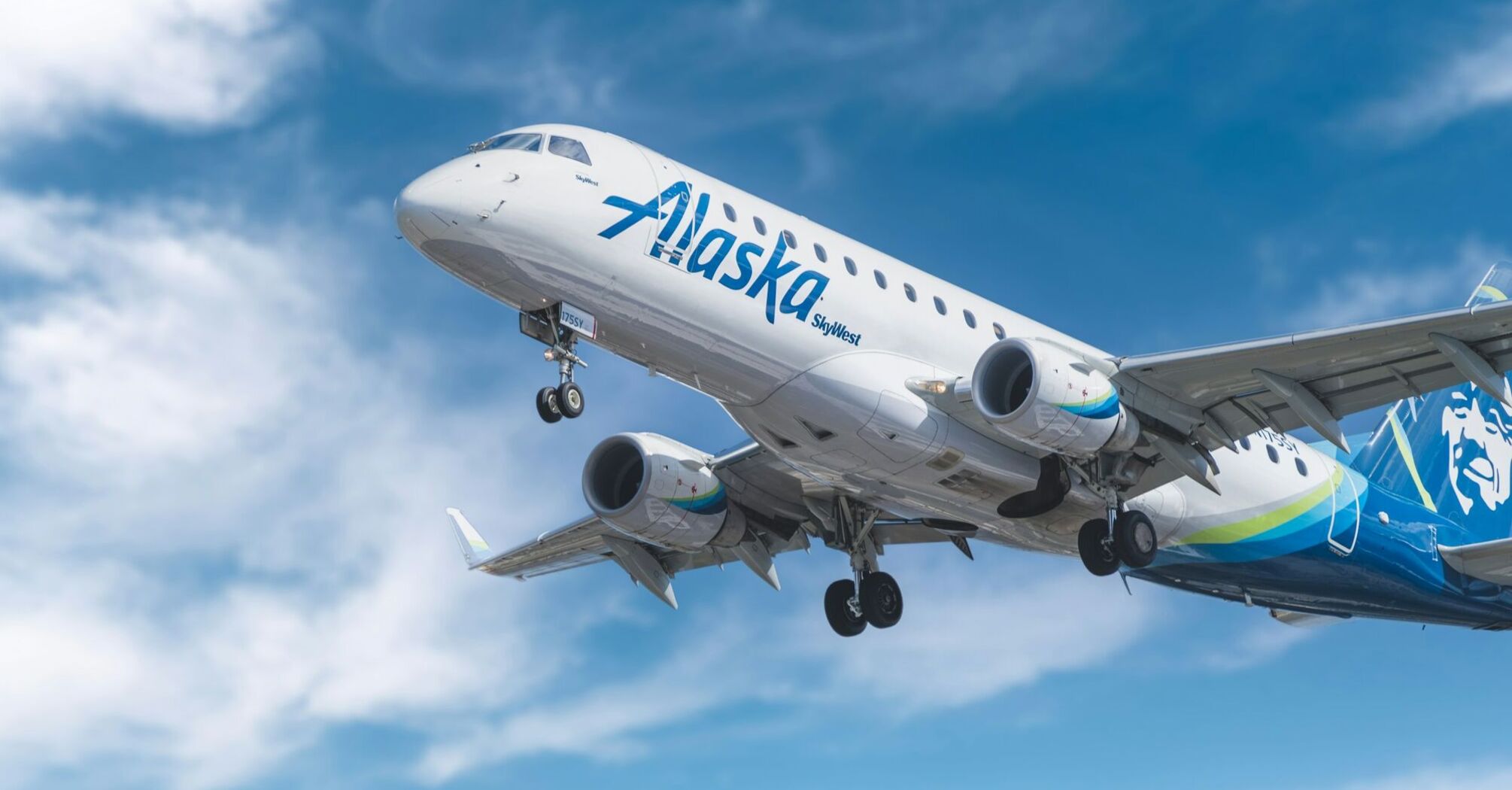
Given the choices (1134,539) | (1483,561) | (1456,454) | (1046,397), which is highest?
(1456,454)

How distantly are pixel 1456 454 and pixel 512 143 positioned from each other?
1996 cm

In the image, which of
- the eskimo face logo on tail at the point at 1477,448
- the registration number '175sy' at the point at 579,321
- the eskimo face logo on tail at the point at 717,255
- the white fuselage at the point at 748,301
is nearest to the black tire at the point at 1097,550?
the white fuselage at the point at 748,301

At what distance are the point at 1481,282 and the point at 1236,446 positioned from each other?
32.9 ft

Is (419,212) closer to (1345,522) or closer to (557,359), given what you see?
(557,359)

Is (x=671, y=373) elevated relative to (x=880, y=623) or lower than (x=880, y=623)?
elevated

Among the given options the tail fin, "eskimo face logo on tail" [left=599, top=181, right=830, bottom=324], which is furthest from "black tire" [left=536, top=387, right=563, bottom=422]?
the tail fin

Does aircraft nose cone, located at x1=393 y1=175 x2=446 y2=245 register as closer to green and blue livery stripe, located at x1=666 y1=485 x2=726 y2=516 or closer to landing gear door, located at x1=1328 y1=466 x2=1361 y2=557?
green and blue livery stripe, located at x1=666 y1=485 x2=726 y2=516

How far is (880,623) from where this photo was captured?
27.9 meters

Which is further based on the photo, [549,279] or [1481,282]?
[1481,282]

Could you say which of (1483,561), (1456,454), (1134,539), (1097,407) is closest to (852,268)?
(1097,407)

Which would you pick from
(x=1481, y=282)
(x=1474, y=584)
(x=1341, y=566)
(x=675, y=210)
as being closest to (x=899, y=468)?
(x=675, y=210)

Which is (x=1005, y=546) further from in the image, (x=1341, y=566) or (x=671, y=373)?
(x=671, y=373)

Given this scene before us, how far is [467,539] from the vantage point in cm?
3189

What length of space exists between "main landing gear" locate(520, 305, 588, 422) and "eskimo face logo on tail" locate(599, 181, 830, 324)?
4.70ft
